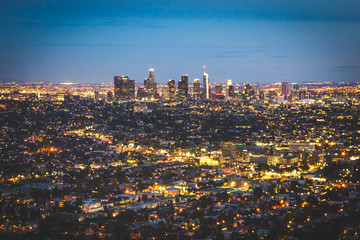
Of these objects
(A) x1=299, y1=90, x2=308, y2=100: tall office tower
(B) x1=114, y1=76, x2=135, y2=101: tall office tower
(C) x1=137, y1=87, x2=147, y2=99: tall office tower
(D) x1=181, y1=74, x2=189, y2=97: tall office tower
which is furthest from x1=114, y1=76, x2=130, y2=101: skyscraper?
(A) x1=299, y1=90, x2=308, y2=100: tall office tower

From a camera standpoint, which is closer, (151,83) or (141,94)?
(141,94)

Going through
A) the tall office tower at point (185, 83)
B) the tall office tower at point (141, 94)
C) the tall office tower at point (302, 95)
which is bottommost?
the tall office tower at point (302, 95)

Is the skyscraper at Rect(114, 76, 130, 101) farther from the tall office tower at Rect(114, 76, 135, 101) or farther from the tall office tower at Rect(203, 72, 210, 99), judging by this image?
the tall office tower at Rect(203, 72, 210, 99)

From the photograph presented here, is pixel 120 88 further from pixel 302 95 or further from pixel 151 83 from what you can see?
pixel 302 95

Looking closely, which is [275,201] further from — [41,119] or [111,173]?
[41,119]

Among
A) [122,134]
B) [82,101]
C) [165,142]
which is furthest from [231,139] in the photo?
[82,101]

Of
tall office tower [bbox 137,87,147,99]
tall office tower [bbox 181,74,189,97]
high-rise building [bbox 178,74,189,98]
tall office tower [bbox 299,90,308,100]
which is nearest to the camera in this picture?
tall office tower [bbox 137,87,147,99]

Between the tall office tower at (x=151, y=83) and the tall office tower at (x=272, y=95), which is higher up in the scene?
the tall office tower at (x=151, y=83)

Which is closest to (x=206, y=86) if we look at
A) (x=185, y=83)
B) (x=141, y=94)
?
(x=185, y=83)

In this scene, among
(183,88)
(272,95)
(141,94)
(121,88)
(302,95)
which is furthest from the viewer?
(272,95)

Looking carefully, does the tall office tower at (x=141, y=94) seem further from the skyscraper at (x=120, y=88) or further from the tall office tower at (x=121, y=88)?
the skyscraper at (x=120, y=88)

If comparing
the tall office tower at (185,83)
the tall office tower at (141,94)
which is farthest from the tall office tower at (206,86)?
the tall office tower at (141,94)
